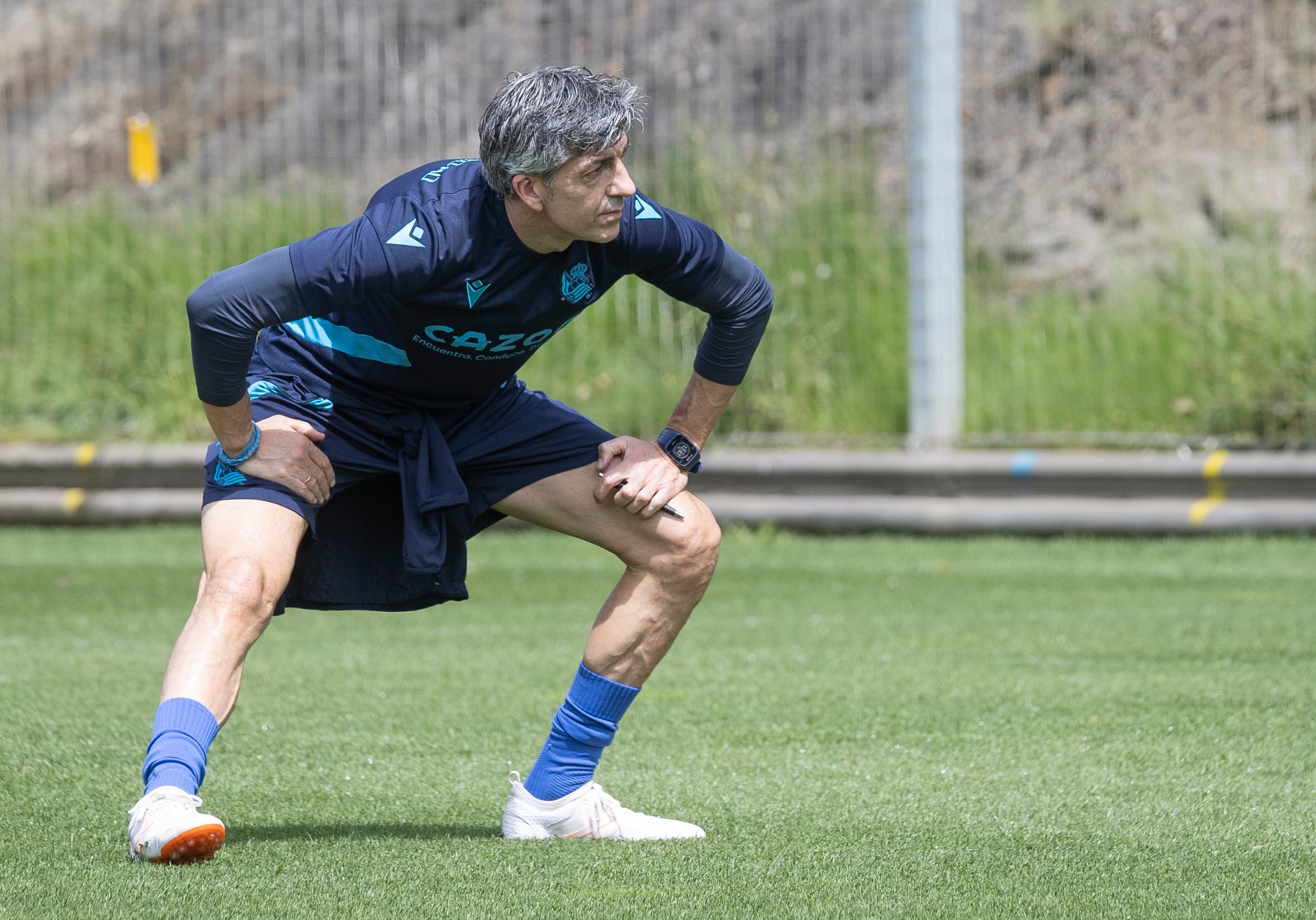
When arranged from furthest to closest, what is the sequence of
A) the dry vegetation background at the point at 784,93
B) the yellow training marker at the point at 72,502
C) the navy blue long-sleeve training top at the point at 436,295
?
the dry vegetation background at the point at 784,93 < the yellow training marker at the point at 72,502 < the navy blue long-sleeve training top at the point at 436,295

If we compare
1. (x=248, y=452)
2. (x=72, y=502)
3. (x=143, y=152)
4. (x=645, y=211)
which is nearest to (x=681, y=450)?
(x=645, y=211)

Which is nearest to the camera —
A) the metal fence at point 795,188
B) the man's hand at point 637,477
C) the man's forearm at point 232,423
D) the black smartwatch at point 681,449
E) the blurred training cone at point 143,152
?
the man's forearm at point 232,423

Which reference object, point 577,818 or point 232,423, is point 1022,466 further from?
point 232,423

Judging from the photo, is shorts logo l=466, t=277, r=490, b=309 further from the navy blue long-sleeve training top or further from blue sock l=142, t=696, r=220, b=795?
blue sock l=142, t=696, r=220, b=795

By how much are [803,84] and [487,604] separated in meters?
4.53

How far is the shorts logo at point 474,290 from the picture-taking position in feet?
10.6

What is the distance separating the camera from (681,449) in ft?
12.1

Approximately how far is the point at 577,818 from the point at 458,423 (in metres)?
0.83

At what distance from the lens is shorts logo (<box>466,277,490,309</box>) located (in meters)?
3.23

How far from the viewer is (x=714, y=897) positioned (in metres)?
2.83

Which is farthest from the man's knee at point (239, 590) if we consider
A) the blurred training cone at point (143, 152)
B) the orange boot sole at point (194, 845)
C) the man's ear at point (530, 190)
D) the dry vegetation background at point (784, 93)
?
the blurred training cone at point (143, 152)

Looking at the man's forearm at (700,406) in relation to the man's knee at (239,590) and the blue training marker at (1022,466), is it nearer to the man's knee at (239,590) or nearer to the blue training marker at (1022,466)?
the man's knee at (239,590)

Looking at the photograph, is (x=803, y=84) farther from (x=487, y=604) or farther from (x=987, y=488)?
(x=487, y=604)

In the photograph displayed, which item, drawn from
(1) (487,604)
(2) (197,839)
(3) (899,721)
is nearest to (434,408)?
(2) (197,839)
